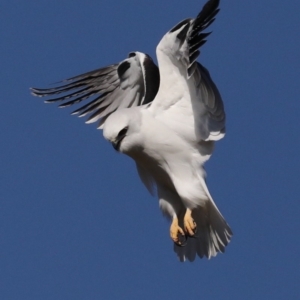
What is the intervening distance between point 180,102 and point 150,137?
50 centimetres

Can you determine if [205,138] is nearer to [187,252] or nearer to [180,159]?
[180,159]

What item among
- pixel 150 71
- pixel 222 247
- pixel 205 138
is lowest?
pixel 222 247

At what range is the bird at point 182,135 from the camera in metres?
11.5

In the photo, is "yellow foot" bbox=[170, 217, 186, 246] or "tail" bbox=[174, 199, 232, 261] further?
"yellow foot" bbox=[170, 217, 186, 246]

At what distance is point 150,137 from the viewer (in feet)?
38.5

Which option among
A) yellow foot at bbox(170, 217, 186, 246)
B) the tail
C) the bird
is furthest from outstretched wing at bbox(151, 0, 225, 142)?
yellow foot at bbox(170, 217, 186, 246)

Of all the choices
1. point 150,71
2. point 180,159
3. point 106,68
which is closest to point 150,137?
point 180,159

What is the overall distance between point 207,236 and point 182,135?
1179 millimetres

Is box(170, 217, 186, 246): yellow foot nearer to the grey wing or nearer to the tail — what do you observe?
the tail

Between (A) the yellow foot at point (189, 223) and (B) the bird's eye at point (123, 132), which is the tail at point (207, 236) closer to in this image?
(A) the yellow foot at point (189, 223)

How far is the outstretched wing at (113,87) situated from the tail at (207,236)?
1449 mm

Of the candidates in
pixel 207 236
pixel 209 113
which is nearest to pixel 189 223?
pixel 207 236

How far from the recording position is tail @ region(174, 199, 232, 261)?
12109 mm

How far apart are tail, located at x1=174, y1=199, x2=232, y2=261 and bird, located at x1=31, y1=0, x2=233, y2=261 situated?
1cm
